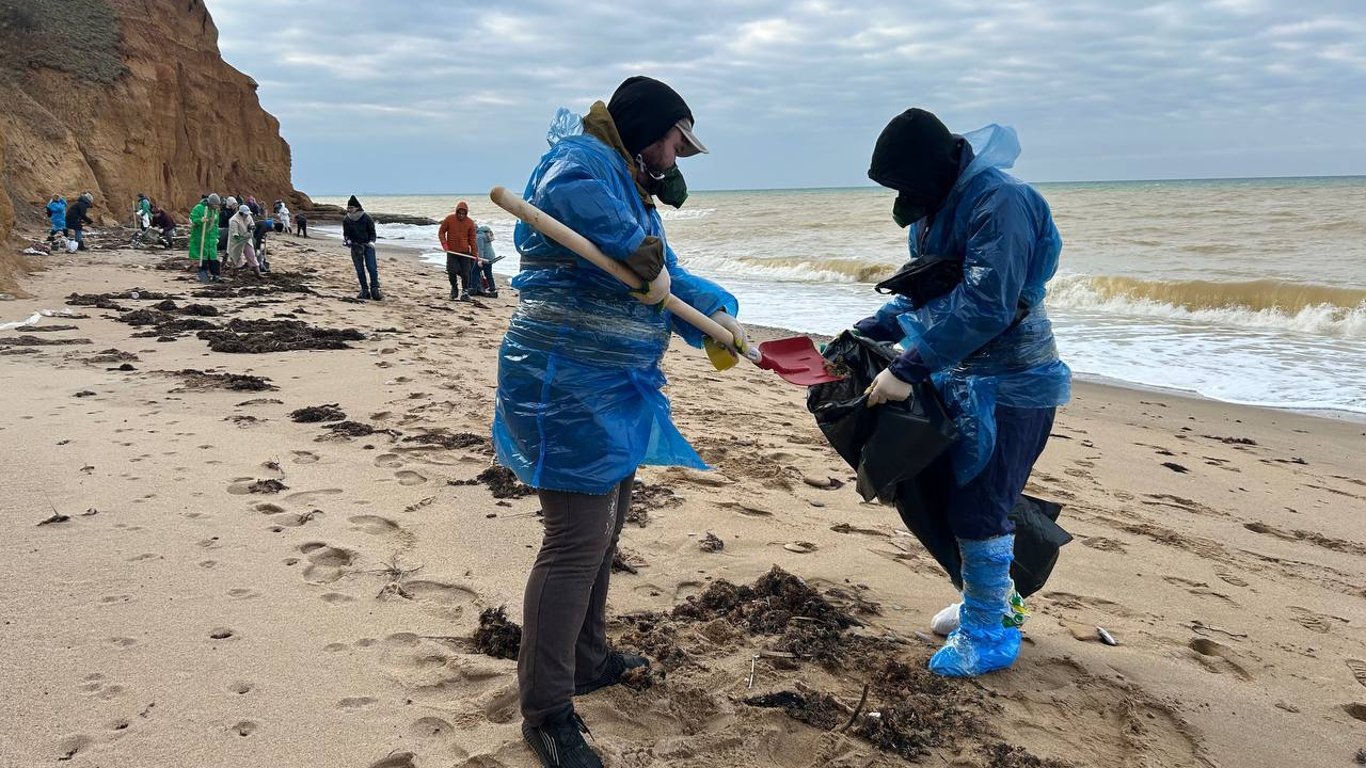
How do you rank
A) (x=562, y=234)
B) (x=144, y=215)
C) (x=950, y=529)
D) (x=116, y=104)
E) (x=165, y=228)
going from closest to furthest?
(x=562, y=234)
(x=950, y=529)
(x=165, y=228)
(x=144, y=215)
(x=116, y=104)

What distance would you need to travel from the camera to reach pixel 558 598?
2.06m

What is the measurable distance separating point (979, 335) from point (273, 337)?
7562mm

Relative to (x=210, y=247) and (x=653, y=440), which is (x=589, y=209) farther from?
(x=210, y=247)

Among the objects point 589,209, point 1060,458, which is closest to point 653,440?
point 589,209

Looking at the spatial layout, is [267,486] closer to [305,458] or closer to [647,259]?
[305,458]

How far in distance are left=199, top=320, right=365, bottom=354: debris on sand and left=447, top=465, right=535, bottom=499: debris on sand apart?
426 cm

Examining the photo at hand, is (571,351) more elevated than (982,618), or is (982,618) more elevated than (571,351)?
(571,351)

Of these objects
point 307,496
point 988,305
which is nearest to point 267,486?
point 307,496

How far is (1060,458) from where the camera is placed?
5.64 m

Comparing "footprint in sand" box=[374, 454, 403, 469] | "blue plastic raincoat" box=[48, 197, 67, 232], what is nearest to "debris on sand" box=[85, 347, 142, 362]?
"footprint in sand" box=[374, 454, 403, 469]

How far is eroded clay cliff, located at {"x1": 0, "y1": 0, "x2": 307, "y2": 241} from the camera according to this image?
24344mm

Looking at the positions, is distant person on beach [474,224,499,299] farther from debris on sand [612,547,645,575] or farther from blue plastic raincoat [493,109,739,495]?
blue plastic raincoat [493,109,739,495]

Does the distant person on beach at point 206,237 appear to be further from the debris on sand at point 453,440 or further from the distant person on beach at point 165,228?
the debris on sand at point 453,440

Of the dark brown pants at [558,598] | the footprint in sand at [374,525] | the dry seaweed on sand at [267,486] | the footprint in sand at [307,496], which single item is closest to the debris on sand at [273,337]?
the dry seaweed on sand at [267,486]
